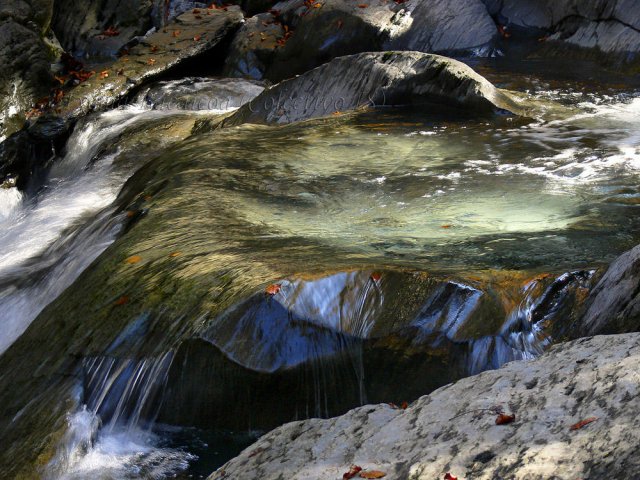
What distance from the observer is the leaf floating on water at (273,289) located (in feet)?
12.6

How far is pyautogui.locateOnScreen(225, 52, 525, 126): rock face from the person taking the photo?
826cm

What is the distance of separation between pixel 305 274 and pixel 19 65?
9.88 metres

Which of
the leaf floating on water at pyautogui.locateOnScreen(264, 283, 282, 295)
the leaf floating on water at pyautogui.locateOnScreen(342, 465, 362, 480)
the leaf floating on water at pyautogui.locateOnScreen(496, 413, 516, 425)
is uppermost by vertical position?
the leaf floating on water at pyautogui.locateOnScreen(496, 413, 516, 425)

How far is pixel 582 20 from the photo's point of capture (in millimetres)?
12094

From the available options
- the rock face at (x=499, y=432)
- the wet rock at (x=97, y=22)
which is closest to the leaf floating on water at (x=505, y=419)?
the rock face at (x=499, y=432)

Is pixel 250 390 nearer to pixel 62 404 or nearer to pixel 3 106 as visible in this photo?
pixel 62 404

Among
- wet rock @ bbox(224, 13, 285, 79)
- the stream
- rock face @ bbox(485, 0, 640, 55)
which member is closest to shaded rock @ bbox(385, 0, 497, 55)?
rock face @ bbox(485, 0, 640, 55)

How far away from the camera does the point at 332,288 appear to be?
3832mm

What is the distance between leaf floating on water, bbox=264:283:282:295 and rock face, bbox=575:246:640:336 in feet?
4.30

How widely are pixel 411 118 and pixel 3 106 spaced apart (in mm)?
6601

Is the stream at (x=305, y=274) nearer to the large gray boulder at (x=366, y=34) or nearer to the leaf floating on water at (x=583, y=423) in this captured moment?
the leaf floating on water at (x=583, y=423)

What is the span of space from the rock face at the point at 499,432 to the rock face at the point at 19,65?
10.2m

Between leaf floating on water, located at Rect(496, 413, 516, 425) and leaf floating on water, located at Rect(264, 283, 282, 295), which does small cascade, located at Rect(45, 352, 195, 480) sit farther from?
leaf floating on water, located at Rect(496, 413, 516, 425)

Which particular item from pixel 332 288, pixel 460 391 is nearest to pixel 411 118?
pixel 332 288
